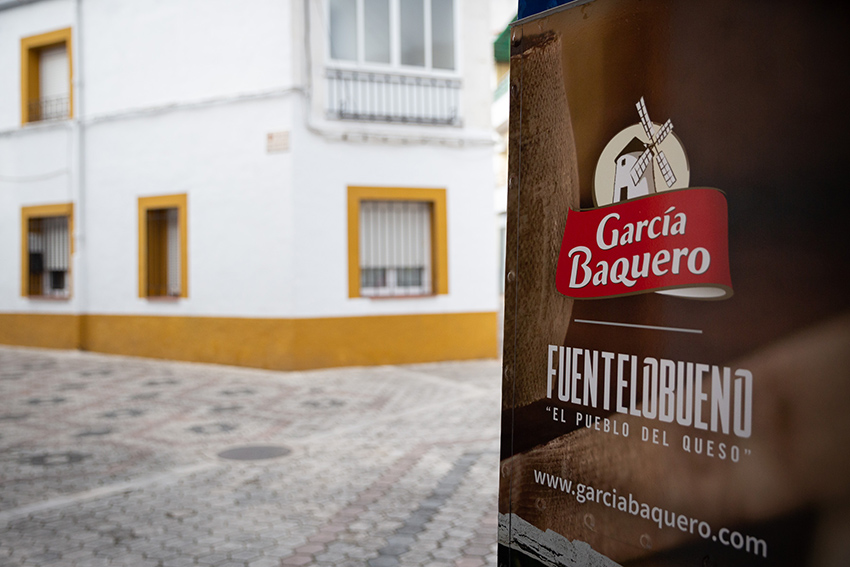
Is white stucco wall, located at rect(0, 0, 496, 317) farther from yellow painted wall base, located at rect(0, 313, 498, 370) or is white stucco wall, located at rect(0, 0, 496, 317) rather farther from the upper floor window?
the upper floor window

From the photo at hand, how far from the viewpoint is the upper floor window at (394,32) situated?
1194 cm

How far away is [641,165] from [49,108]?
612 inches

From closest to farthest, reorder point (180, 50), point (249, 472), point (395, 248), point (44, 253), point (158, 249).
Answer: point (249, 472) < point (395, 248) < point (180, 50) < point (158, 249) < point (44, 253)

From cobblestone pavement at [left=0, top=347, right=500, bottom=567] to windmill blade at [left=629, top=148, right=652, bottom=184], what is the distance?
111 inches

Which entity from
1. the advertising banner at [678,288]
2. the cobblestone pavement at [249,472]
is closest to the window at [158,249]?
the cobblestone pavement at [249,472]

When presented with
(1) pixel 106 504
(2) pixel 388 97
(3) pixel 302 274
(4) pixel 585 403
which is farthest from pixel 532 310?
(2) pixel 388 97

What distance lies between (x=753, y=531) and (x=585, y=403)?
1.84 feet

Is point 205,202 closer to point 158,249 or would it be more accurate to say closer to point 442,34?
point 158,249

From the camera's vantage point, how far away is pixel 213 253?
1210 centimetres

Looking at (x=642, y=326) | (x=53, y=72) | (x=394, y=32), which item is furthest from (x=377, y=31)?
(x=642, y=326)

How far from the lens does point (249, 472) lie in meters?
5.95

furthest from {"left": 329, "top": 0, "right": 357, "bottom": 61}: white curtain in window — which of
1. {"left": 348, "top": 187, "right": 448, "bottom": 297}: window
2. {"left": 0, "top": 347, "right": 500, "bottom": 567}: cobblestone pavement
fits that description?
{"left": 0, "top": 347, "right": 500, "bottom": 567}: cobblestone pavement

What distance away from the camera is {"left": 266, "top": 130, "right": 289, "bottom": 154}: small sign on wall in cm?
1139

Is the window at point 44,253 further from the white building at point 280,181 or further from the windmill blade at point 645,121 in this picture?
the windmill blade at point 645,121
